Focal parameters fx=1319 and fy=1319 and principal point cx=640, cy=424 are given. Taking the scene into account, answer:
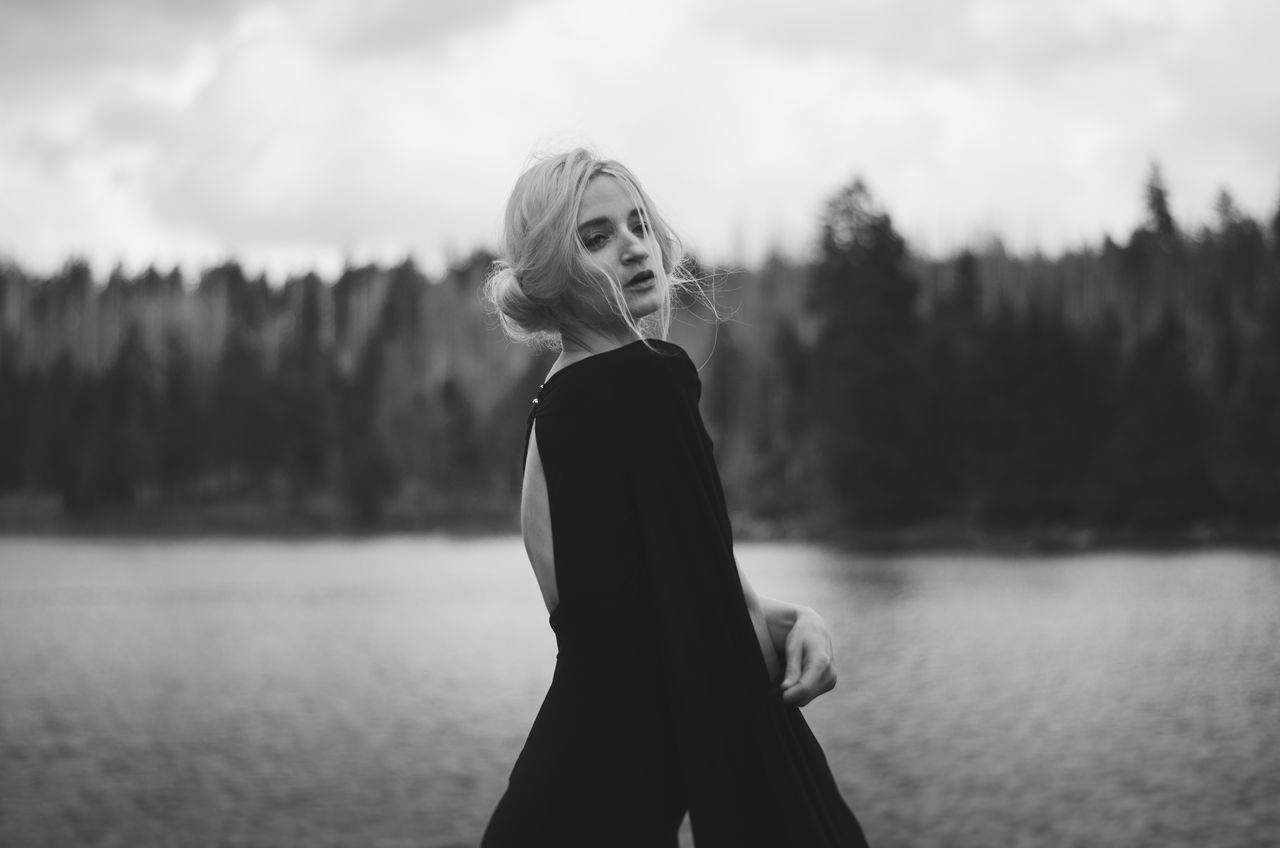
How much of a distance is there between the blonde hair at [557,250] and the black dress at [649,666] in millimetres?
129

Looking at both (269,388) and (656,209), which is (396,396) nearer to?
(269,388)

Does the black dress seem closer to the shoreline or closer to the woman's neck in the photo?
the woman's neck

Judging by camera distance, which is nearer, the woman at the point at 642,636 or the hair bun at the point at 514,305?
the woman at the point at 642,636

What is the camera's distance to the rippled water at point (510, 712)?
40.2 feet

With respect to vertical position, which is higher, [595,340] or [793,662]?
[595,340]

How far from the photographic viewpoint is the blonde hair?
2.24 m

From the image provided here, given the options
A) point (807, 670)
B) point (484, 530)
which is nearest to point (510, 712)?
point (807, 670)

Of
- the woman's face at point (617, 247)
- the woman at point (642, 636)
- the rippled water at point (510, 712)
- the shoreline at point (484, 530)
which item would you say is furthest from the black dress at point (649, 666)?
the shoreline at point (484, 530)

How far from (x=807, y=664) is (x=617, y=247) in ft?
2.54

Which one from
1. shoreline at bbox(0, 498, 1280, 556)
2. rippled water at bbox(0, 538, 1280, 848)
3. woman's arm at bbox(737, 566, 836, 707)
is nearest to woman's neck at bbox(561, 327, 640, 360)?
woman's arm at bbox(737, 566, 836, 707)

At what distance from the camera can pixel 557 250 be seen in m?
2.24

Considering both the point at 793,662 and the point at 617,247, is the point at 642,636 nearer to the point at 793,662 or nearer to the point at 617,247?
the point at 793,662

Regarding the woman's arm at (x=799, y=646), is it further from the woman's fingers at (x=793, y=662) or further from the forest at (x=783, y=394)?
the forest at (x=783, y=394)

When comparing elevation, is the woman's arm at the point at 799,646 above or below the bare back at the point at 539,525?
below
